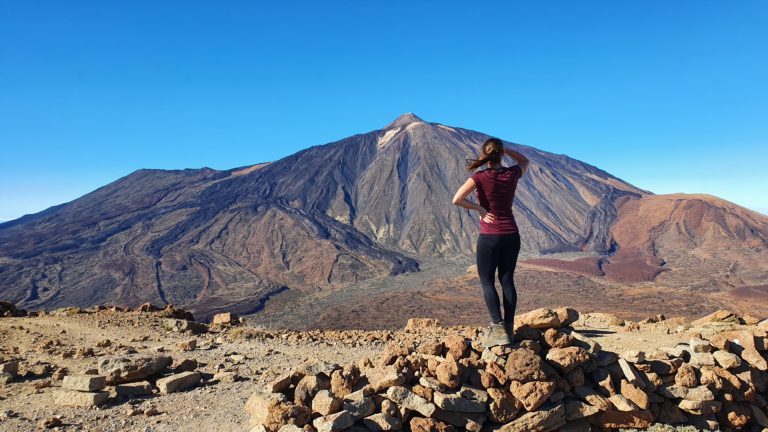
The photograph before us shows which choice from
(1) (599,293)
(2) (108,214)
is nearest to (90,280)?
(2) (108,214)

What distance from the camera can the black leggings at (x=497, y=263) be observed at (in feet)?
14.1

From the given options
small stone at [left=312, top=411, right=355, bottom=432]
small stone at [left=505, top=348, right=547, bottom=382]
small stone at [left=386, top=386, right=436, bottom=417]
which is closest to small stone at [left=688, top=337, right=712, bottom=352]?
small stone at [left=505, top=348, right=547, bottom=382]

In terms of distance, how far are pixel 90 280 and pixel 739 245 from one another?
51.5m

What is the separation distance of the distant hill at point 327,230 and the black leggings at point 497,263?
25.3 m

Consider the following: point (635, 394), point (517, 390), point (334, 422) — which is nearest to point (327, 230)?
point (635, 394)

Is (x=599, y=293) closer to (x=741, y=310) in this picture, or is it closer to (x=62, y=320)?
(x=741, y=310)

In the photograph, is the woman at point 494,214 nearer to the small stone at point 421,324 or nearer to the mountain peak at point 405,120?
the small stone at point 421,324

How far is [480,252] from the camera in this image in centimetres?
441

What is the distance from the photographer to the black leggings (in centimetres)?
430

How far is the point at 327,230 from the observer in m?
46.0

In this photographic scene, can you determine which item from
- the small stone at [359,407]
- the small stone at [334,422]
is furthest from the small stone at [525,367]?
the small stone at [334,422]

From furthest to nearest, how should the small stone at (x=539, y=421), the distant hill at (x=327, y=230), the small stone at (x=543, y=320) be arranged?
the distant hill at (x=327, y=230) → the small stone at (x=543, y=320) → the small stone at (x=539, y=421)

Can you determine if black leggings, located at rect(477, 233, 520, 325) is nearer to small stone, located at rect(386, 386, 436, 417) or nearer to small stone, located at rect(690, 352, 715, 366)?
small stone, located at rect(386, 386, 436, 417)

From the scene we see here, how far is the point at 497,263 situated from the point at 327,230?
42036mm
